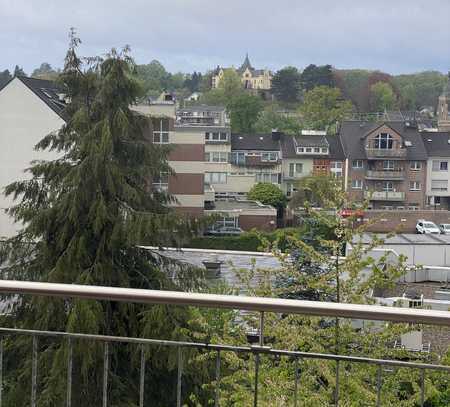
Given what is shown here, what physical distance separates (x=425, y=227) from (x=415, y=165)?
7841 mm

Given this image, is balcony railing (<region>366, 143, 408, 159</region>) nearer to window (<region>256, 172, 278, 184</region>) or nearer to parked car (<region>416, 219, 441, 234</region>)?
window (<region>256, 172, 278, 184</region>)

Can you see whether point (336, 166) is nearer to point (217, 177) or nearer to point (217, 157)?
point (217, 157)

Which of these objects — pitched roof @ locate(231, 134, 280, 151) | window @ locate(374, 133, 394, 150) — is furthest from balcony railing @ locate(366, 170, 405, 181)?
pitched roof @ locate(231, 134, 280, 151)

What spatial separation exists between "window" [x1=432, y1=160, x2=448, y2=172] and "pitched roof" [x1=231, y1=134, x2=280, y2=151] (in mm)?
8939

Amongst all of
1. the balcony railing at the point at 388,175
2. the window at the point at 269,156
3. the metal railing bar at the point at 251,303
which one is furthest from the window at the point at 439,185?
the metal railing bar at the point at 251,303

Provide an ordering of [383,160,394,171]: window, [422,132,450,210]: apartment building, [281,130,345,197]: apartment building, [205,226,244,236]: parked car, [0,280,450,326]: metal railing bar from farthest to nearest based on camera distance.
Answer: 1. [281,130,345,197]: apartment building
2. [422,132,450,210]: apartment building
3. [383,160,394,171]: window
4. [205,226,244,236]: parked car
5. [0,280,450,326]: metal railing bar

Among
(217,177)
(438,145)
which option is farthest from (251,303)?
(438,145)

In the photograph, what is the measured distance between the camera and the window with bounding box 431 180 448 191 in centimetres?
4034

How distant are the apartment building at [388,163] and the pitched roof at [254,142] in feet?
13.4

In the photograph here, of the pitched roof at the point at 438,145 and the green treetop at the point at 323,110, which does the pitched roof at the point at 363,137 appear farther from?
the green treetop at the point at 323,110

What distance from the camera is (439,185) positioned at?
40.5 metres

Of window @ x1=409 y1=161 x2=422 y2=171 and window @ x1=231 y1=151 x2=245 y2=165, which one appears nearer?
window @ x1=409 y1=161 x2=422 y2=171

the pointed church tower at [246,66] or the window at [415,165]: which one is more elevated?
the pointed church tower at [246,66]

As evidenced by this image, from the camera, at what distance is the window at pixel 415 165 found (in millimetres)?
39125
